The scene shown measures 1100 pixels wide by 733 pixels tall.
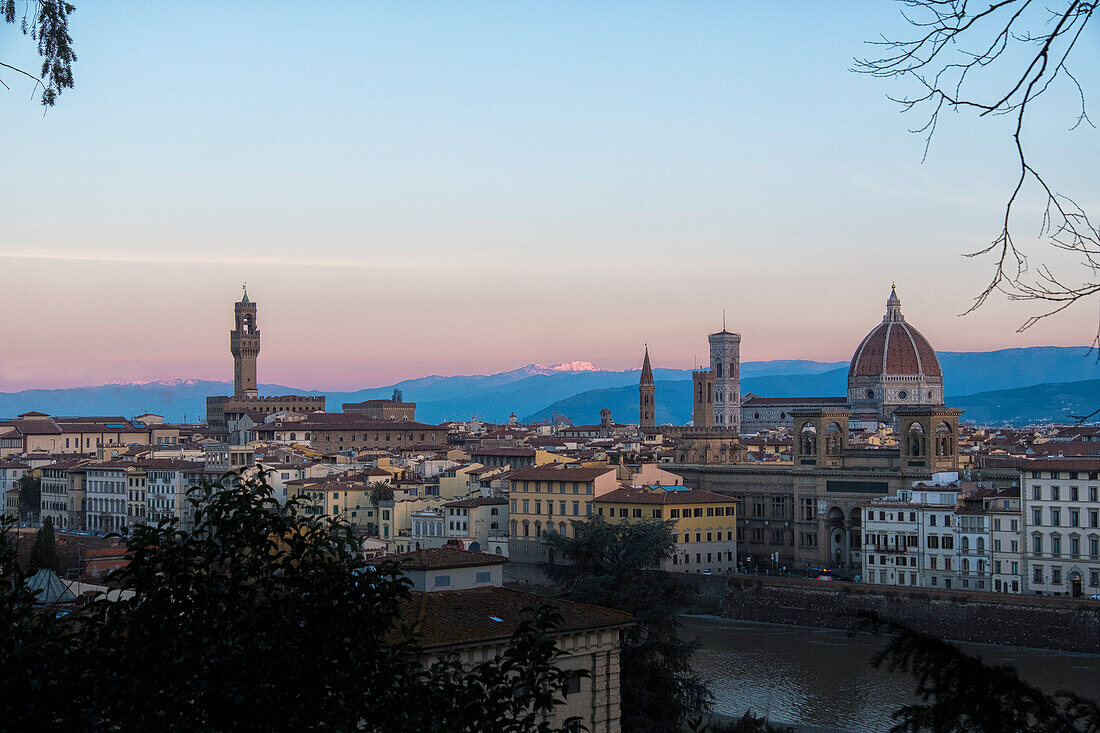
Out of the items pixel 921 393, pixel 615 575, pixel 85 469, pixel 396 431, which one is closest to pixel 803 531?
pixel 615 575

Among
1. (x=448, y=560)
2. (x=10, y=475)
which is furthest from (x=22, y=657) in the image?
(x=10, y=475)

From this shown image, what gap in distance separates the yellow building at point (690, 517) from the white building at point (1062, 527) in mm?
10770

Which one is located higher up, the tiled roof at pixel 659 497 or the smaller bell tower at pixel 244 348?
the smaller bell tower at pixel 244 348

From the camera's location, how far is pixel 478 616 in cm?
1602

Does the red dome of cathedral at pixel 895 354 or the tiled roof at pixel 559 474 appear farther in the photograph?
the red dome of cathedral at pixel 895 354

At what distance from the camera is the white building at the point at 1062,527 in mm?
36281

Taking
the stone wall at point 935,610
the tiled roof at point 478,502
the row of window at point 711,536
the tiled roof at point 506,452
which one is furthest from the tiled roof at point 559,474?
the tiled roof at point 506,452

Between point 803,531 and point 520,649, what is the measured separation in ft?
135

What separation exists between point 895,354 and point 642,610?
8305cm

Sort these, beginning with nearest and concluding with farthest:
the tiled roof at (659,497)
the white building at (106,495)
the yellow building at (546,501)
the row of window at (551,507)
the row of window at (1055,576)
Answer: the row of window at (1055,576)
the tiled roof at (659,497)
the row of window at (551,507)
the yellow building at (546,501)
the white building at (106,495)

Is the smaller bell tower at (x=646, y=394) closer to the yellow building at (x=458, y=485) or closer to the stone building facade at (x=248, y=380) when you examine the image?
the stone building facade at (x=248, y=380)

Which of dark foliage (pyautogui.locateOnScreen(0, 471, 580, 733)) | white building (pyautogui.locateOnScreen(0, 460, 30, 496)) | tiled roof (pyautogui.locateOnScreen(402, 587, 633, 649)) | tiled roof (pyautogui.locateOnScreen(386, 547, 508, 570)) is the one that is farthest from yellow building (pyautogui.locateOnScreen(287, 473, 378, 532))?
dark foliage (pyautogui.locateOnScreen(0, 471, 580, 733))

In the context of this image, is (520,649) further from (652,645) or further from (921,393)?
(921,393)

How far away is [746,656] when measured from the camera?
1312 inches
